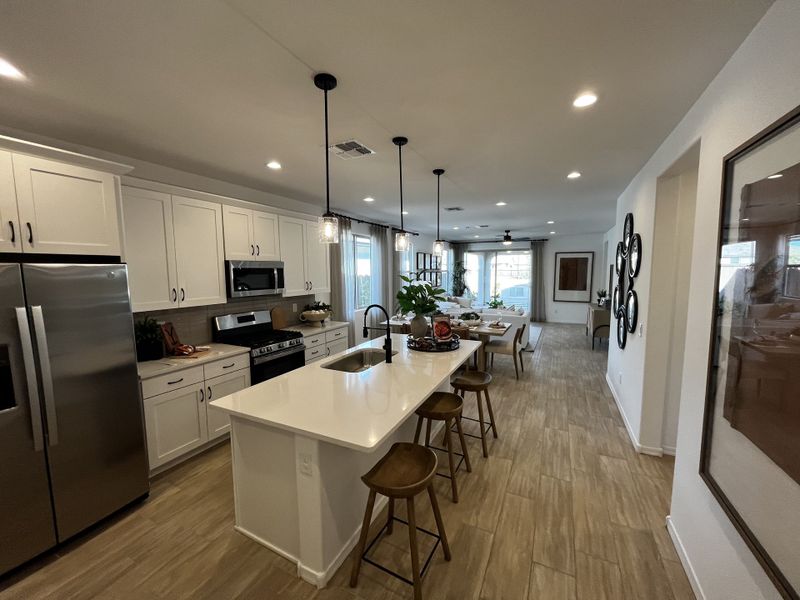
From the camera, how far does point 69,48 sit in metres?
1.40

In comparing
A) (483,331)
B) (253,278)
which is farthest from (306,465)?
(483,331)

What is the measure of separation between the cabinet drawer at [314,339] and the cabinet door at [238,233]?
1143mm

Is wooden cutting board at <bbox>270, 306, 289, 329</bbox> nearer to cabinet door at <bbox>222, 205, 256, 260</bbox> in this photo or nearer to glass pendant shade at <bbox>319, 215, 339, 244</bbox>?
cabinet door at <bbox>222, 205, 256, 260</bbox>

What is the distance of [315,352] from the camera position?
4070mm

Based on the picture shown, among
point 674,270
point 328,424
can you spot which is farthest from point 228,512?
point 674,270

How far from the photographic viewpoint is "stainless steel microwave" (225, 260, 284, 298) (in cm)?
336

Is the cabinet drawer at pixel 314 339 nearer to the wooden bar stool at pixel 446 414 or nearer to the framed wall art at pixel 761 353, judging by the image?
the wooden bar stool at pixel 446 414

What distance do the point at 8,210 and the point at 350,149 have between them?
6.86 feet

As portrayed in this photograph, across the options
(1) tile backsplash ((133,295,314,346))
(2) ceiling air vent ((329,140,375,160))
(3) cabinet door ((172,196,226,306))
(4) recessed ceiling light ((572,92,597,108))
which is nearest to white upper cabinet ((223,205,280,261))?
(3) cabinet door ((172,196,226,306))

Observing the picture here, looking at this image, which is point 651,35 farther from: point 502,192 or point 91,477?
point 91,477

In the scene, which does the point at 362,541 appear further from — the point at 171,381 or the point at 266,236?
the point at 266,236


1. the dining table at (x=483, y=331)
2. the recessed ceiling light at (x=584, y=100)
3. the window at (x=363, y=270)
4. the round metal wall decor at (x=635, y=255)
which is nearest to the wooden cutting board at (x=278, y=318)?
the dining table at (x=483, y=331)

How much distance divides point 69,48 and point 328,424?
6.73ft

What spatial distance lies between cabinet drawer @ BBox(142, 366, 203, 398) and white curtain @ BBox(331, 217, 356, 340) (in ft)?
7.71
